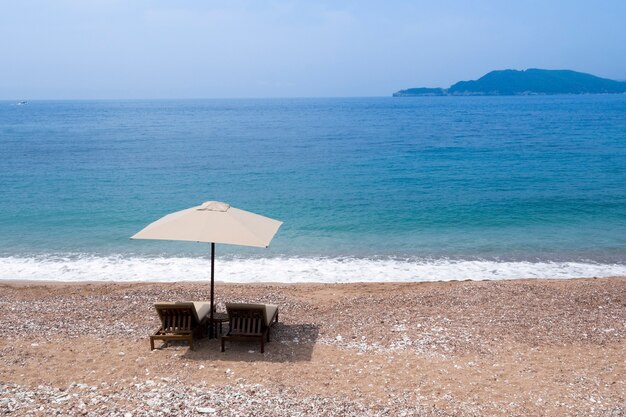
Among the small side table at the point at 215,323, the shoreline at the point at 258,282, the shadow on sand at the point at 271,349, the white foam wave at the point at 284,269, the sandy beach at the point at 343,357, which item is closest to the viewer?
the sandy beach at the point at 343,357

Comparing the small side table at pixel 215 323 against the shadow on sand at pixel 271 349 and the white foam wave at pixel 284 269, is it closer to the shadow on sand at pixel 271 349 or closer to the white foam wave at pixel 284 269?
the shadow on sand at pixel 271 349

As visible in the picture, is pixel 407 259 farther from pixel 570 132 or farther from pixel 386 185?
pixel 570 132

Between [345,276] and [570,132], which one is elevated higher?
[570,132]

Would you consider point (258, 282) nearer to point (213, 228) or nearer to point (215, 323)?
point (215, 323)

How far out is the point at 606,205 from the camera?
88.1 ft

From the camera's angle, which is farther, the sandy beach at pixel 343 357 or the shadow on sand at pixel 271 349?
the shadow on sand at pixel 271 349

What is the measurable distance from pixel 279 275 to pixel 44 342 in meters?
8.12

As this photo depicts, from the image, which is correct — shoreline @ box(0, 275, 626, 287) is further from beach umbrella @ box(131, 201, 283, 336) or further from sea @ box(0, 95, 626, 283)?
beach umbrella @ box(131, 201, 283, 336)

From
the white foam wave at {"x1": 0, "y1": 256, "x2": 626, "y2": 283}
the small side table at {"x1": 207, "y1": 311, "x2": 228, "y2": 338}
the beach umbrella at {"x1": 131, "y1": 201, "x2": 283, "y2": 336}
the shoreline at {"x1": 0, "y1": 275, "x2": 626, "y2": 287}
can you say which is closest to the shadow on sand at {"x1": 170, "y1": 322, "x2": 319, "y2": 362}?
the small side table at {"x1": 207, "y1": 311, "x2": 228, "y2": 338}

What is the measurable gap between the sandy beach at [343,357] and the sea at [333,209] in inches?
160

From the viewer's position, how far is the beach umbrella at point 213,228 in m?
9.34

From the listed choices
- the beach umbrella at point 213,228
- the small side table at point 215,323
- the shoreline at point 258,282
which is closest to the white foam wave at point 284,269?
the shoreline at point 258,282

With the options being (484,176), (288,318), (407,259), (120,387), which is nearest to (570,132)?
(484,176)

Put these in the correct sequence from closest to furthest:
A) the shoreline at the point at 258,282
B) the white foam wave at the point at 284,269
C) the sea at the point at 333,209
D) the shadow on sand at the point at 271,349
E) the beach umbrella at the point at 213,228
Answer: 1. the beach umbrella at the point at 213,228
2. the shadow on sand at the point at 271,349
3. the shoreline at the point at 258,282
4. the white foam wave at the point at 284,269
5. the sea at the point at 333,209
